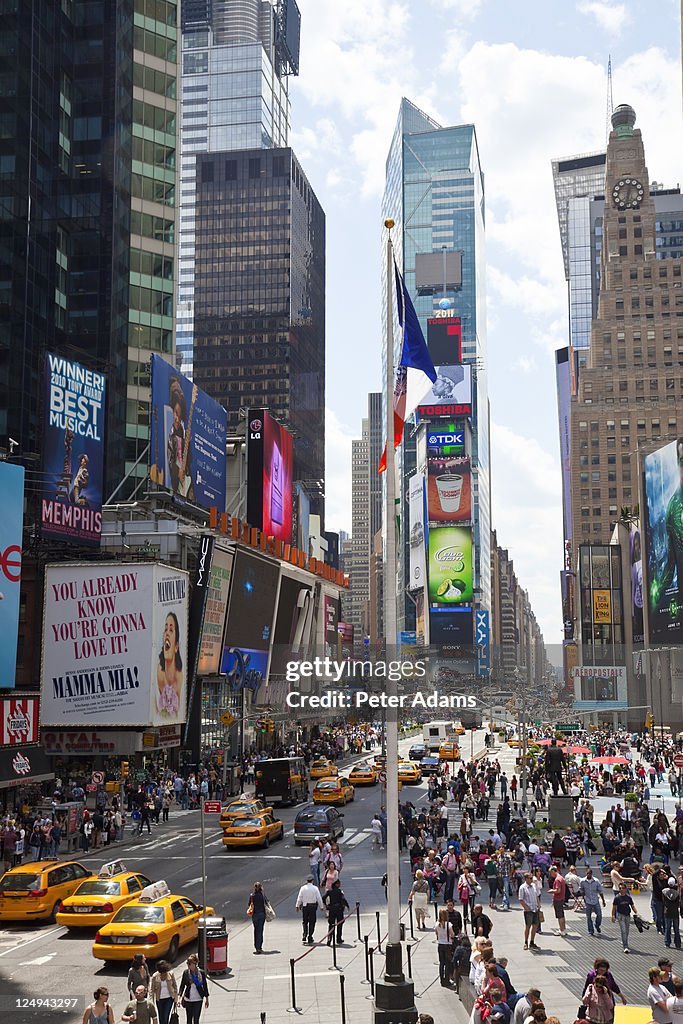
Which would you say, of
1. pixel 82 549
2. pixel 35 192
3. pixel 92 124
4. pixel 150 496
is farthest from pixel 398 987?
pixel 92 124

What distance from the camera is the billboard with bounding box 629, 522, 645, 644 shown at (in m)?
123

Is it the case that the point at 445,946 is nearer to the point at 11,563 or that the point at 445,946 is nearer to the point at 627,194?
the point at 11,563

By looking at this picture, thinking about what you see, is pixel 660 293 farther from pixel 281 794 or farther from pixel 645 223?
pixel 281 794

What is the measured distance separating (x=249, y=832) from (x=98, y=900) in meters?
13.7

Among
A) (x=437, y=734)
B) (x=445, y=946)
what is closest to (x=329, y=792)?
(x=445, y=946)

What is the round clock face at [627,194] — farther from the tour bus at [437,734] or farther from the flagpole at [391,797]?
the flagpole at [391,797]

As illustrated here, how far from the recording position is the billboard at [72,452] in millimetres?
52219

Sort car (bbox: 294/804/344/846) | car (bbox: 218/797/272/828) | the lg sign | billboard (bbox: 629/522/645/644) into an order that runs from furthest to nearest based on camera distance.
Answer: billboard (bbox: 629/522/645/644), the lg sign, car (bbox: 218/797/272/828), car (bbox: 294/804/344/846)

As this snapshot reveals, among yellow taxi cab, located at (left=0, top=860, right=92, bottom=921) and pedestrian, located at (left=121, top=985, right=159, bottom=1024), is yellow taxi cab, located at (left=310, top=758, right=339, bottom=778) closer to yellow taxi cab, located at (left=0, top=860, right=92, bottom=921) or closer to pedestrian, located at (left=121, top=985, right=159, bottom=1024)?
yellow taxi cab, located at (left=0, top=860, right=92, bottom=921)

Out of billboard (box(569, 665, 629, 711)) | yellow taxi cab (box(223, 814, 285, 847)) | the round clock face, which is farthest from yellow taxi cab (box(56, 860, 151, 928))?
the round clock face

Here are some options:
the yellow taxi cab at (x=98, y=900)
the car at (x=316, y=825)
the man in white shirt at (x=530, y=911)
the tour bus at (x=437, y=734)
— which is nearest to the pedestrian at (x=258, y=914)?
the yellow taxi cab at (x=98, y=900)

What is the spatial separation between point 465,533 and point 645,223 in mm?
63944

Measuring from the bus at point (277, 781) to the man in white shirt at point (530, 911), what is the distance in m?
29.0

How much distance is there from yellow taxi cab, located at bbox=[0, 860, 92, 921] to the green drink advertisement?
16997 centimetres
